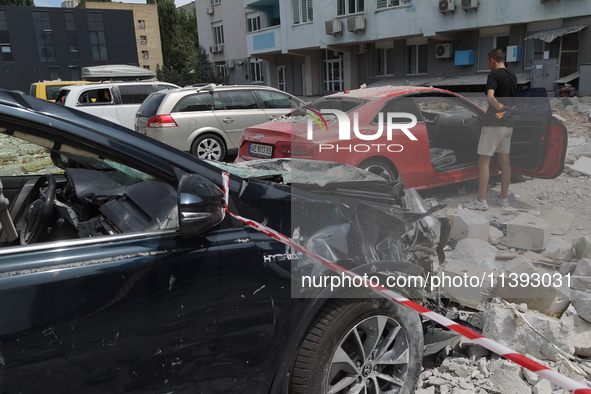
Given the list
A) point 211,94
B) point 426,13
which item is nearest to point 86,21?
point 426,13

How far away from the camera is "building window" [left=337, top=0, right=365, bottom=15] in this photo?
24875mm

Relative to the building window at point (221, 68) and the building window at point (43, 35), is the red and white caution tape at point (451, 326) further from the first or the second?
the building window at point (43, 35)

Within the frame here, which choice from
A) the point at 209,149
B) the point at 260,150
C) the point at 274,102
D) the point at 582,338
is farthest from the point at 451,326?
the point at 274,102

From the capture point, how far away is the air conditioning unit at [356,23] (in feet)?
78.9

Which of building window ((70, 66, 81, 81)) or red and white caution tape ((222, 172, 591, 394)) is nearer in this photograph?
red and white caution tape ((222, 172, 591, 394))

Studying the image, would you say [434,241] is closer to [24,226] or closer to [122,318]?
[122,318]

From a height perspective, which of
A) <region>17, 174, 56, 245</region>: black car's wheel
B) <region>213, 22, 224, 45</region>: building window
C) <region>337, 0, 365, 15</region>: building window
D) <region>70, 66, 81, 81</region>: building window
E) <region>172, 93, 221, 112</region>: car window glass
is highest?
<region>213, 22, 224, 45</region>: building window

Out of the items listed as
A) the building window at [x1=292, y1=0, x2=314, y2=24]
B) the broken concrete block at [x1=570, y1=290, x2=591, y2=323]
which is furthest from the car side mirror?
the building window at [x1=292, y1=0, x2=314, y2=24]

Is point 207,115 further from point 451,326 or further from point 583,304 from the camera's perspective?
point 451,326

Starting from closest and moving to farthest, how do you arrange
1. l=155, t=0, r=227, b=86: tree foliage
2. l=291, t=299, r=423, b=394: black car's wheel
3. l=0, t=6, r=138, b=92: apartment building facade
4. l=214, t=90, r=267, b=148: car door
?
l=291, t=299, r=423, b=394: black car's wheel
l=214, t=90, r=267, b=148: car door
l=155, t=0, r=227, b=86: tree foliage
l=0, t=6, r=138, b=92: apartment building facade

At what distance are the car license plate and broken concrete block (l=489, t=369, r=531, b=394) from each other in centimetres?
377

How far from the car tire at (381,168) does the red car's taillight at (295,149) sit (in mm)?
707

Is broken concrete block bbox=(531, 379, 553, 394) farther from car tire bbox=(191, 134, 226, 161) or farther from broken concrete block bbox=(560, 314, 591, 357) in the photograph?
car tire bbox=(191, 134, 226, 161)

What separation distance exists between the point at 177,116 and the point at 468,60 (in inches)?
664
